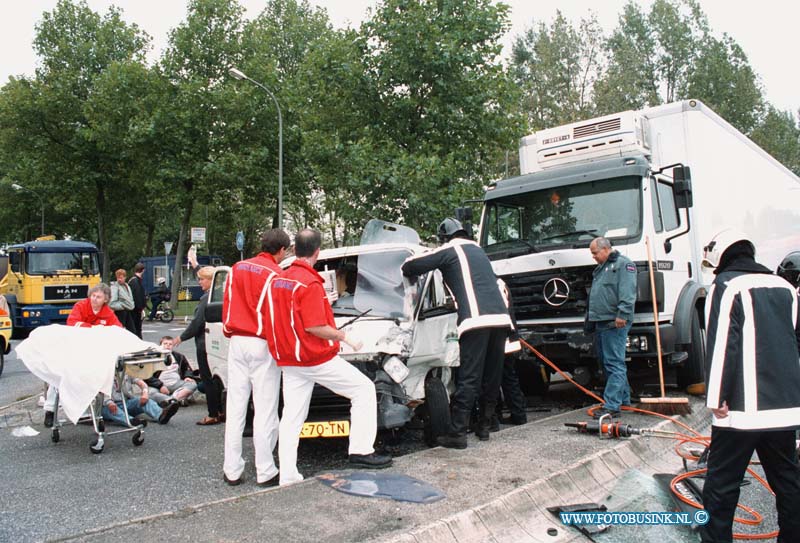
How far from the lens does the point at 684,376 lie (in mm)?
7992

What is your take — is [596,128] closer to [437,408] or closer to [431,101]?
[437,408]

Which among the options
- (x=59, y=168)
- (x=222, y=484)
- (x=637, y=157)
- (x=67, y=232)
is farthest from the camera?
(x=67, y=232)

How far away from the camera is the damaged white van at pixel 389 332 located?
5504mm

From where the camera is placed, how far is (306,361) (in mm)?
4746

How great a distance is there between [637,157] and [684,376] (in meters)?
2.75

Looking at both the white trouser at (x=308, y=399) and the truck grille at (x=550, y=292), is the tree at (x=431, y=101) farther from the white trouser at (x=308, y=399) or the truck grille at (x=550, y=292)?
the white trouser at (x=308, y=399)

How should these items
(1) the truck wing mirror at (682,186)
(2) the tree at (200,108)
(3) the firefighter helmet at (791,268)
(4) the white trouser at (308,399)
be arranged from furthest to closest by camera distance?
(2) the tree at (200,108) → (3) the firefighter helmet at (791,268) → (1) the truck wing mirror at (682,186) → (4) the white trouser at (308,399)

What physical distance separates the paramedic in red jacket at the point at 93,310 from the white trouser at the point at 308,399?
118 inches

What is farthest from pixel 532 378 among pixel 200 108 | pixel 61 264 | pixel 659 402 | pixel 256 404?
pixel 200 108

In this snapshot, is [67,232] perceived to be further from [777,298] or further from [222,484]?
[777,298]

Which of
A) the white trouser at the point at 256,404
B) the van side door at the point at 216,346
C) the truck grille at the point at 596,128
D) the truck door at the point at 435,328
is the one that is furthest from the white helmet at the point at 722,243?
the truck grille at the point at 596,128

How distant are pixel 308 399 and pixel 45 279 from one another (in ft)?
58.1

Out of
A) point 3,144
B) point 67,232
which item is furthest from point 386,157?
point 67,232

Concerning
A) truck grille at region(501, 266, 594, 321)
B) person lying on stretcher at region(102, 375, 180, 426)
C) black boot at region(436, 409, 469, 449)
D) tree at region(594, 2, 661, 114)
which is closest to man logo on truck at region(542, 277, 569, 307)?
truck grille at region(501, 266, 594, 321)
